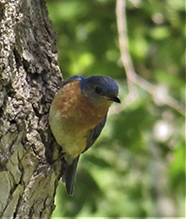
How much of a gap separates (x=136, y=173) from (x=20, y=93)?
8.60 metres

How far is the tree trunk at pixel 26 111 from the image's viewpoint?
9.31 feet

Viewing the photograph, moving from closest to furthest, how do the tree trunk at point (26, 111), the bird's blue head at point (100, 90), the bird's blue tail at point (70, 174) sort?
1. the tree trunk at point (26, 111)
2. the bird's blue head at point (100, 90)
3. the bird's blue tail at point (70, 174)

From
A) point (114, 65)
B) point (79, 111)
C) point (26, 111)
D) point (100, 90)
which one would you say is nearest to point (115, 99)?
point (100, 90)

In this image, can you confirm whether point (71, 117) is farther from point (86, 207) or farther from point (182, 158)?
point (86, 207)

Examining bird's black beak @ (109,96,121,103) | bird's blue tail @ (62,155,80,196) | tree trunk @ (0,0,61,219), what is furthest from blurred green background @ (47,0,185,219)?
tree trunk @ (0,0,61,219)

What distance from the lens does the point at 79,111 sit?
10.7ft

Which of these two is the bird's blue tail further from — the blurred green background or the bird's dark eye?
the blurred green background

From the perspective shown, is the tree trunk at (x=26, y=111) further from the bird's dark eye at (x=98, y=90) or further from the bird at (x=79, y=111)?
the bird's dark eye at (x=98, y=90)

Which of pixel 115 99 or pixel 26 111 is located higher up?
pixel 26 111

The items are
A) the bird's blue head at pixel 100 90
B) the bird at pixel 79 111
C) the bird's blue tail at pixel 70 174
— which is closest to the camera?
the bird at pixel 79 111

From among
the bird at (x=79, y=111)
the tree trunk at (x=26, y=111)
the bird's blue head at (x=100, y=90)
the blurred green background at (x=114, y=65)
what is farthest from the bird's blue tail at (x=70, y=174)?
the blurred green background at (x=114, y=65)

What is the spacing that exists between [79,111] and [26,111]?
462 millimetres

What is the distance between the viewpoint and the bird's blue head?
3312mm

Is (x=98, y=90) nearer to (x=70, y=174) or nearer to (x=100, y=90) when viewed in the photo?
(x=100, y=90)
